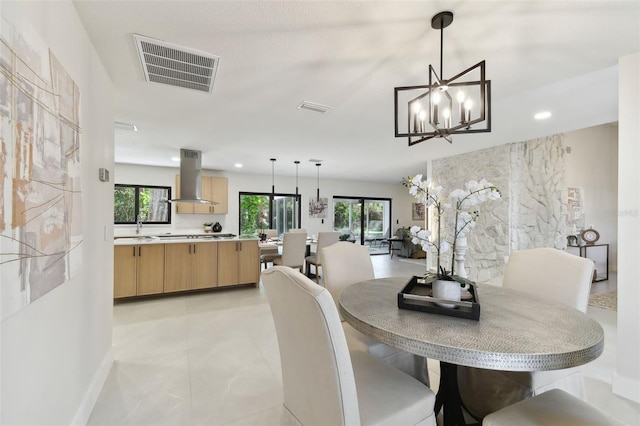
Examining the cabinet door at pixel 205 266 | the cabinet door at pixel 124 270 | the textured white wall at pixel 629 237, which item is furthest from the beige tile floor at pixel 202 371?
the cabinet door at pixel 205 266

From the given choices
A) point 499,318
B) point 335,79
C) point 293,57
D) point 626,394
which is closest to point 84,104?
point 293,57

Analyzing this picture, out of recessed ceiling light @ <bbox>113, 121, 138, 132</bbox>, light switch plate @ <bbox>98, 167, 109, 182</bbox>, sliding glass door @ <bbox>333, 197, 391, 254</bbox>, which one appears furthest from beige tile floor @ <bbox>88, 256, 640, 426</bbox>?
sliding glass door @ <bbox>333, 197, 391, 254</bbox>

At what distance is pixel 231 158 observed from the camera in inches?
219

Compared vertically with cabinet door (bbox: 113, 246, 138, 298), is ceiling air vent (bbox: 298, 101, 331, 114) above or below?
above

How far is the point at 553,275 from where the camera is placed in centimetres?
177

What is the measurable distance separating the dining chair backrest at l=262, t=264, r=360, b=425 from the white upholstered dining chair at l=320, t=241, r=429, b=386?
56cm

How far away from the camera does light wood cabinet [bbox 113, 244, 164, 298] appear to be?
3.79 m

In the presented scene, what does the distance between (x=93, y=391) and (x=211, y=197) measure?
5.25 metres

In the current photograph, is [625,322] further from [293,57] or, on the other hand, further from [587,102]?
[293,57]

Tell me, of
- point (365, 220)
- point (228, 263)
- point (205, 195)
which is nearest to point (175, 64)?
point (228, 263)

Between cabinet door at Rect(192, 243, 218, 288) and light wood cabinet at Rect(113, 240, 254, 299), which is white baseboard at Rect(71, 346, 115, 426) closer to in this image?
light wood cabinet at Rect(113, 240, 254, 299)

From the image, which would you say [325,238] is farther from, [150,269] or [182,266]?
[150,269]

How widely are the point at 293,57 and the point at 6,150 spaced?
1672 millimetres

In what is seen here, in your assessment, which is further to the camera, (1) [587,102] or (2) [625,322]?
(1) [587,102]
